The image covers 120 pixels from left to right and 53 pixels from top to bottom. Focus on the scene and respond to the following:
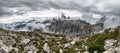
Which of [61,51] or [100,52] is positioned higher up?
[100,52]

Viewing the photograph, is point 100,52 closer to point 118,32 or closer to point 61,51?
point 118,32

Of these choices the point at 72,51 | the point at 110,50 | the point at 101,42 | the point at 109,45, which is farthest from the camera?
the point at 72,51

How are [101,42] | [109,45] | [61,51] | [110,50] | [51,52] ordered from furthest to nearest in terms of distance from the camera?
1. [51,52]
2. [61,51]
3. [101,42]
4. [109,45]
5. [110,50]

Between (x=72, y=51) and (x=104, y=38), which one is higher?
(x=104, y=38)

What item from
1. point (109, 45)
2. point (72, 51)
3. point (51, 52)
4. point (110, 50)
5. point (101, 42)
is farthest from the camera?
point (51, 52)

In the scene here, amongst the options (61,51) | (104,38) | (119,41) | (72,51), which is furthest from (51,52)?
(119,41)

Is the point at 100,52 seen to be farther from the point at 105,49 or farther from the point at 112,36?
the point at 112,36

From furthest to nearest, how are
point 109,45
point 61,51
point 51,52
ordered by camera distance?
point 51,52 < point 61,51 < point 109,45

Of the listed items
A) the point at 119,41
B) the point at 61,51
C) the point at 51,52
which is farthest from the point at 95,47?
the point at 51,52

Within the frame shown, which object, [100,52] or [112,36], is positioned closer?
[100,52]
